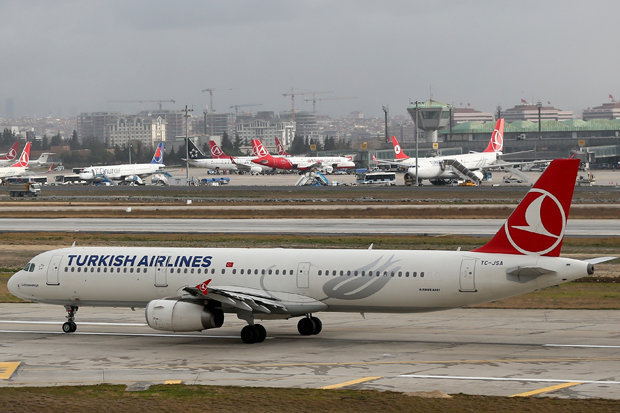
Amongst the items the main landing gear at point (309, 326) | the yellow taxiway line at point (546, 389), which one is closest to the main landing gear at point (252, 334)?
the main landing gear at point (309, 326)

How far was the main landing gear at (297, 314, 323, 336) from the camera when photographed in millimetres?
37938

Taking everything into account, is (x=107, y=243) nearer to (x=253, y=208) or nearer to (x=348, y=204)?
(x=253, y=208)

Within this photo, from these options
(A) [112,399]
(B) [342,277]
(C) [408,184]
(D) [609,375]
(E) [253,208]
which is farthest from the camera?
(C) [408,184]

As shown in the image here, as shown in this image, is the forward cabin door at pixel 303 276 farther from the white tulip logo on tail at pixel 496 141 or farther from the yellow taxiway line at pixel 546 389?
the white tulip logo on tail at pixel 496 141

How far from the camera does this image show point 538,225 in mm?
33906

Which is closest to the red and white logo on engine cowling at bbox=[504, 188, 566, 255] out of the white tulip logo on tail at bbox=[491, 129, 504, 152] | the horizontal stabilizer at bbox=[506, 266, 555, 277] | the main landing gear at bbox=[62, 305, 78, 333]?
the horizontal stabilizer at bbox=[506, 266, 555, 277]

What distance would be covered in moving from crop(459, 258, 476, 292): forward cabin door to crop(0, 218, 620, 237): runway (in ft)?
128

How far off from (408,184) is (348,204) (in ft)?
146

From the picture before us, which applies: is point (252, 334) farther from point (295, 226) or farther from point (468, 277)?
point (295, 226)

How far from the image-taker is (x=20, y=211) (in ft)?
336

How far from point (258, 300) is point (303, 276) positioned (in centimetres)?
208

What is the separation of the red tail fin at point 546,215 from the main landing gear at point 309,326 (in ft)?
27.5

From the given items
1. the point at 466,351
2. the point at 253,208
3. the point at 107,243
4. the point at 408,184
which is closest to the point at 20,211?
the point at 253,208

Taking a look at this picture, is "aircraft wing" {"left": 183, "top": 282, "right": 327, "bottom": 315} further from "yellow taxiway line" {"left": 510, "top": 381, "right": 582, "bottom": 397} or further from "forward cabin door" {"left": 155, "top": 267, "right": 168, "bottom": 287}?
"yellow taxiway line" {"left": 510, "top": 381, "right": 582, "bottom": 397}
